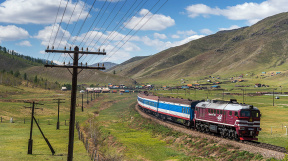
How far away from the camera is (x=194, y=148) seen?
42.6 metres

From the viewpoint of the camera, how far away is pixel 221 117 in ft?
129

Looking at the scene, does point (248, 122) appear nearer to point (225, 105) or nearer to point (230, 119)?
point (230, 119)

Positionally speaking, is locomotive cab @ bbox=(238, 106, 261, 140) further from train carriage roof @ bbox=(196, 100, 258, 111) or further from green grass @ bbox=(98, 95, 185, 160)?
green grass @ bbox=(98, 95, 185, 160)

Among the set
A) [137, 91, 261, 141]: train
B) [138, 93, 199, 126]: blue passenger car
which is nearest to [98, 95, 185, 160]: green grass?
[138, 93, 199, 126]: blue passenger car

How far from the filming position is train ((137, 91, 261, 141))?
35688mm

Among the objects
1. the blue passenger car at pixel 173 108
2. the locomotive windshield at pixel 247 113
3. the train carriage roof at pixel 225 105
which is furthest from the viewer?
the blue passenger car at pixel 173 108

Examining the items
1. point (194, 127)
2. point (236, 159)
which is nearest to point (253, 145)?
point (236, 159)

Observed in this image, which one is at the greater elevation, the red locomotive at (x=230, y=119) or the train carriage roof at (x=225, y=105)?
the train carriage roof at (x=225, y=105)

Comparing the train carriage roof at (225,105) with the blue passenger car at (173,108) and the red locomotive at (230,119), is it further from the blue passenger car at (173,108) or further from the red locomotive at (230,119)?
the blue passenger car at (173,108)

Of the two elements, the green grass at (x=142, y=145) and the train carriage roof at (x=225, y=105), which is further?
the green grass at (x=142, y=145)

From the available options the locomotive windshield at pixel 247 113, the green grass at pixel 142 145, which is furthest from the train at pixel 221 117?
the green grass at pixel 142 145

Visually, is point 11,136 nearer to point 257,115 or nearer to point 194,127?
point 194,127

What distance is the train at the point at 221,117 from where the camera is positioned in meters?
35.7

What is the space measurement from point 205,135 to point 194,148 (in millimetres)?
2669
